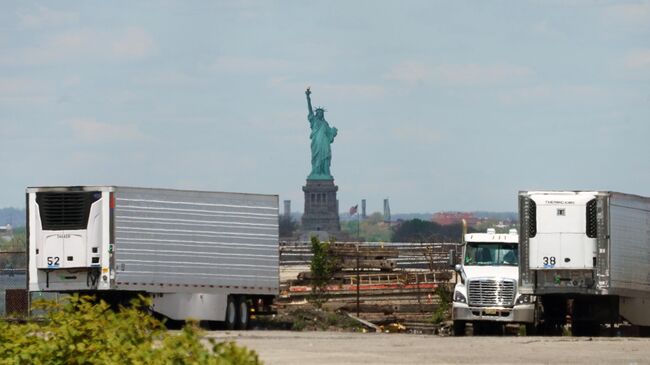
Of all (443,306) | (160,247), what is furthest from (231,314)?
(443,306)

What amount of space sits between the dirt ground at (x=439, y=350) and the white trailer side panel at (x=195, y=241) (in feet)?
13.7

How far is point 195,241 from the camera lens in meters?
36.9

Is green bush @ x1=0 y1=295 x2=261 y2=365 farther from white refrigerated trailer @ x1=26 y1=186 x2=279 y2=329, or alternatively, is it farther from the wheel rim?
the wheel rim

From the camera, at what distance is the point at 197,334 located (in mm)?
15172

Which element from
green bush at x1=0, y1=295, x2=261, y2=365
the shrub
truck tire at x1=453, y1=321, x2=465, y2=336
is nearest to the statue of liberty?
the shrub

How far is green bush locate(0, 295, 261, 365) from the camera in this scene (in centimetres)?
1587

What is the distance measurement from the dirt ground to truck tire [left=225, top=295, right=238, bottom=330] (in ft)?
17.1

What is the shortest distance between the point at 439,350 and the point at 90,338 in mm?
10204

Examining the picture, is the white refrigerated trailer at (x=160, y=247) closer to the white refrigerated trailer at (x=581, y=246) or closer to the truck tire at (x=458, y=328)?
the truck tire at (x=458, y=328)

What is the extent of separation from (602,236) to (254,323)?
1057 cm

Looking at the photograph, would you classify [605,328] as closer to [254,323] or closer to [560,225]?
[560,225]

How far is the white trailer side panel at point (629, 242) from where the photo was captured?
3425 cm

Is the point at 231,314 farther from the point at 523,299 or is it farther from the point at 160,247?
the point at 523,299

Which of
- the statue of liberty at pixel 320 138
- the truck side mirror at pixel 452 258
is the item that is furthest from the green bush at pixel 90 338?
the statue of liberty at pixel 320 138
